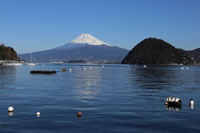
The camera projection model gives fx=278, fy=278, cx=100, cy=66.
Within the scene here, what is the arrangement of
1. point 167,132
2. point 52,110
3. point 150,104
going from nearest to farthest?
point 167,132 < point 52,110 < point 150,104

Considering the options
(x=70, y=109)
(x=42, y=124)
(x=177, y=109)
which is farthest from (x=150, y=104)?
(x=42, y=124)

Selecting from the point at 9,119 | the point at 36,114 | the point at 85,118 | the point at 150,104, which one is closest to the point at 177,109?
the point at 150,104

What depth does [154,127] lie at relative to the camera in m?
24.7

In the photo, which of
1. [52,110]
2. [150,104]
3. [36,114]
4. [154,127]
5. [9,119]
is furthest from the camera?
[150,104]

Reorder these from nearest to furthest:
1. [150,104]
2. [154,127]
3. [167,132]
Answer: [167,132] < [154,127] < [150,104]

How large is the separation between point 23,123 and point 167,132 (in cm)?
1296

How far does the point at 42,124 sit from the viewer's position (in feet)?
83.0

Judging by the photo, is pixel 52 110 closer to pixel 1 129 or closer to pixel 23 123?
pixel 23 123

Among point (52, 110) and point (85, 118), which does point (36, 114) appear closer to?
point (52, 110)

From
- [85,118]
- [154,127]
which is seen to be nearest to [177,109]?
[154,127]

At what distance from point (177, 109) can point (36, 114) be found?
55.1 ft

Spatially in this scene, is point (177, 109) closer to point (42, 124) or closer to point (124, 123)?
point (124, 123)

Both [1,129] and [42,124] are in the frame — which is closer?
[1,129]

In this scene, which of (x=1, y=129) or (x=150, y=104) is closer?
(x=1, y=129)
